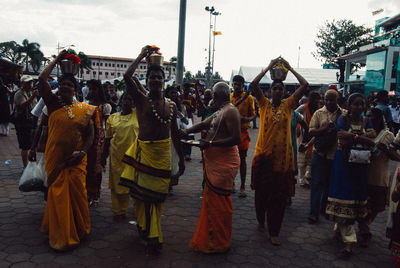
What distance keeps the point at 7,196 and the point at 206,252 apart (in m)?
3.62

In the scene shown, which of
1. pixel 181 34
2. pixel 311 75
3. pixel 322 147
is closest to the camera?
pixel 322 147

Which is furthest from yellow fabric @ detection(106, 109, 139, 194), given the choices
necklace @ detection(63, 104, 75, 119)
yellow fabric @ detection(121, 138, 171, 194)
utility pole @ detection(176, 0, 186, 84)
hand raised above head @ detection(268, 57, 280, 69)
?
utility pole @ detection(176, 0, 186, 84)

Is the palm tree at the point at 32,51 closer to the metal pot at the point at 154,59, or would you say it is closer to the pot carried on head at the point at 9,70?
the pot carried on head at the point at 9,70

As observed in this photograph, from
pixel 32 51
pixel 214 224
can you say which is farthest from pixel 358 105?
pixel 32 51

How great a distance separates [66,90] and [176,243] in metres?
2.19

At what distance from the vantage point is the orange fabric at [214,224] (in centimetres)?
363

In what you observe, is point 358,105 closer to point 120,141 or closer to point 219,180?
point 219,180

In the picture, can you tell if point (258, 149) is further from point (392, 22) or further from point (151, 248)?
point (392, 22)

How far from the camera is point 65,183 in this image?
3.68m

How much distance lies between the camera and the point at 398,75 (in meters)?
19.0

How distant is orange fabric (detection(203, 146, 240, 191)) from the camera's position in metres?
3.60

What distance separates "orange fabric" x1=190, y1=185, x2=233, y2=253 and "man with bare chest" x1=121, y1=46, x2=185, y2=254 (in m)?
0.48

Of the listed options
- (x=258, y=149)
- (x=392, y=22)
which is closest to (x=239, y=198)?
(x=258, y=149)

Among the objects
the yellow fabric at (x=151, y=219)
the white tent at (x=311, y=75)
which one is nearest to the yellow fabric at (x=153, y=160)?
the yellow fabric at (x=151, y=219)
